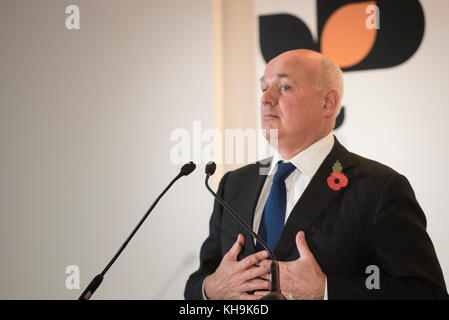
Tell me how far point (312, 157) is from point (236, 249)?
1.43ft

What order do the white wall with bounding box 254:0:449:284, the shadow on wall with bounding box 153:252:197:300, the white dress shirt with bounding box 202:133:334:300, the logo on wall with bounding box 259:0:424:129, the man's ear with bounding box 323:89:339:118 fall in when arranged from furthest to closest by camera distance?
1. the shadow on wall with bounding box 153:252:197:300
2. the logo on wall with bounding box 259:0:424:129
3. the white wall with bounding box 254:0:449:284
4. the man's ear with bounding box 323:89:339:118
5. the white dress shirt with bounding box 202:133:334:300

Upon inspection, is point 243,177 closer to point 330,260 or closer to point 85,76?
point 330,260

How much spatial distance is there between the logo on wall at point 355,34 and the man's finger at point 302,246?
0.86 m

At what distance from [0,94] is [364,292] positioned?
2194 millimetres

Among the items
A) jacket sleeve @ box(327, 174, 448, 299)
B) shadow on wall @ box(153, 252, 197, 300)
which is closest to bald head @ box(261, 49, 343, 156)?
jacket sleeve @ box(327, 174, 448, 299)

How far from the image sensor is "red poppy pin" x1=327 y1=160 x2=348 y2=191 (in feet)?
4.79

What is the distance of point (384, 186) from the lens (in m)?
1.39

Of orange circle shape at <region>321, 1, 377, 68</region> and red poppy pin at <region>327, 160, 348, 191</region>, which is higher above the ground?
orange circle shape at <region>321, 1, 377, 68</region>

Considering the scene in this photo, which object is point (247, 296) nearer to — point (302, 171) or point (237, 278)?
point (237, 278)

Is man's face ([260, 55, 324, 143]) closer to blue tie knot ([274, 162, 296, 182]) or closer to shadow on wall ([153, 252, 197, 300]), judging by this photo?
blue tie knot ([274, 162, 296, 182])

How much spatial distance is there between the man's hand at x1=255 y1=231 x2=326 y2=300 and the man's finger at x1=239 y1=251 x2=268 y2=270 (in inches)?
2.6

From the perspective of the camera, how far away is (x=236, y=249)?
1.46m
